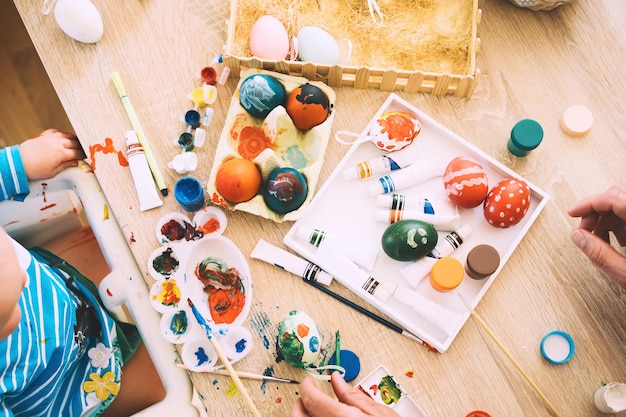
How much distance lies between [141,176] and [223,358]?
372mm

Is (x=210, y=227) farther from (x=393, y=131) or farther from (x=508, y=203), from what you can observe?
(x=508, y=203)

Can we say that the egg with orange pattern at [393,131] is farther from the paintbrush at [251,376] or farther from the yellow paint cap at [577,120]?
the paintbrush at [251,376]

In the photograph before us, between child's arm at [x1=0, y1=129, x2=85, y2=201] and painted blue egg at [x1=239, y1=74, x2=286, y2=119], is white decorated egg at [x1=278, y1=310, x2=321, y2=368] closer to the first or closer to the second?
painted blue egg at [x1=239, y1=74, x2=286, y2=119]

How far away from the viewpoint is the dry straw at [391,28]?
3.36 feet

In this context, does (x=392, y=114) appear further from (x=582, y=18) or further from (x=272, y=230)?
(x=582, y=18)

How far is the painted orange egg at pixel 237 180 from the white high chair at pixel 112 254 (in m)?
0.23

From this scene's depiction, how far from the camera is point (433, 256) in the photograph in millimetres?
957

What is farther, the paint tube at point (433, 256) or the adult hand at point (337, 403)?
the paint tube at point (433, 256)

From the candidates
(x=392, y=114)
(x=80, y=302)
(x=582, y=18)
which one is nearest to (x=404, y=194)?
(x=392, y=114)

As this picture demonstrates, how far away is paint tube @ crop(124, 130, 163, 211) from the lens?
96 cm

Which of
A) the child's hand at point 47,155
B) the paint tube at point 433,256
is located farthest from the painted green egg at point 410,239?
the child's hand at point 47,155

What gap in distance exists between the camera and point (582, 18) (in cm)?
106

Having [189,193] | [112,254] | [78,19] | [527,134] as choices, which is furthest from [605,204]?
[78,19]

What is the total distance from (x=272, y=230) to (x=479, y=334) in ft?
1.42
